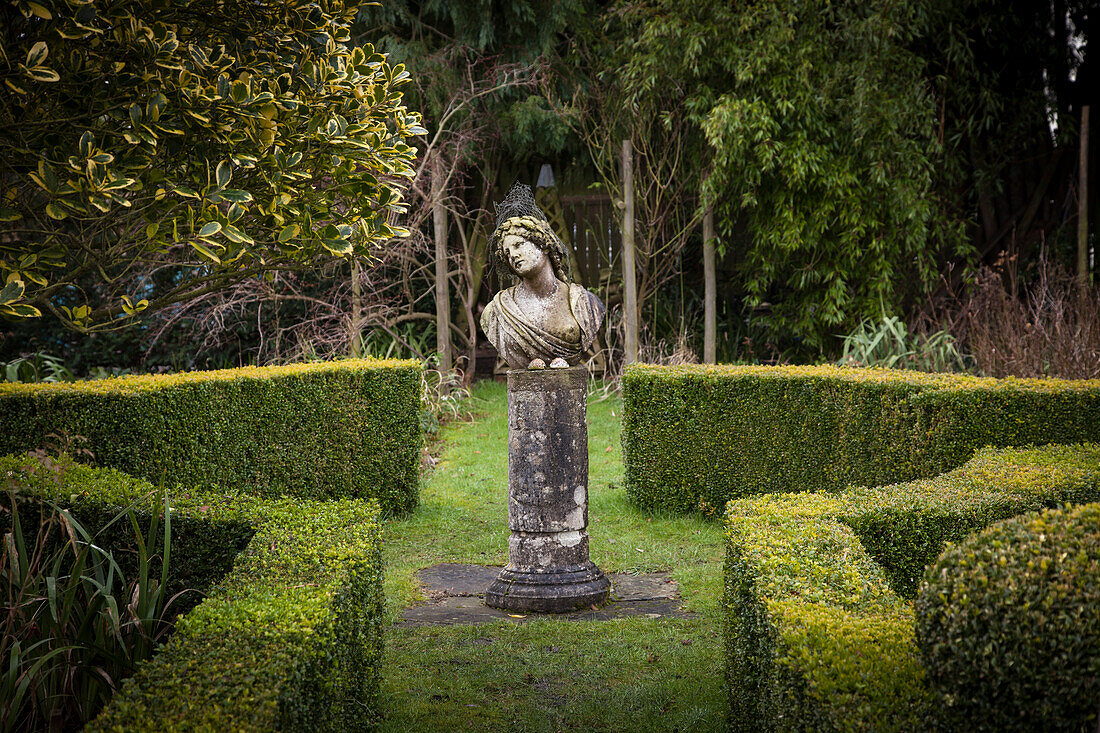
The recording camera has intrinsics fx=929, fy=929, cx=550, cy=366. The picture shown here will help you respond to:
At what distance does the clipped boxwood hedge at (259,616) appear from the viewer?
2510 mm

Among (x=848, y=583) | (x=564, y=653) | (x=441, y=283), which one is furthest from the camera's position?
(x=441, y=283)

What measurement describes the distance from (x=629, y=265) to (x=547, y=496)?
7.02 metres

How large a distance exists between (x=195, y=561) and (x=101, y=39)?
7.39 feet

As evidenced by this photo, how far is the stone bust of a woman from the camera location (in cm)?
570

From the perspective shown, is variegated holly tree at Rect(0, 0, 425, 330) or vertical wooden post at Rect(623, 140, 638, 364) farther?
vertical wooden post at Rect(623, 140, 638, 364)

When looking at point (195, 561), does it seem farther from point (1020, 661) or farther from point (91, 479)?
point (1020, 661)

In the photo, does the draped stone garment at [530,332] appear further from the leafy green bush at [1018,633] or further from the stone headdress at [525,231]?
the leafy green bush at [1018,633]

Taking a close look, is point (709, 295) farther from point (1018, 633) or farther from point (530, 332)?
point (1018, 633)

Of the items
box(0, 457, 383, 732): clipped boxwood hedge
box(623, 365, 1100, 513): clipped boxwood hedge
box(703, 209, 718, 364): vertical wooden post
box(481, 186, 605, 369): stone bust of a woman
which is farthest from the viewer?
box(703, 209, 718, 364): vertical wooden post

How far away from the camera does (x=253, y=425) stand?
7.22m

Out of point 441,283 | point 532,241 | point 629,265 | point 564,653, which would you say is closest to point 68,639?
point 564,653

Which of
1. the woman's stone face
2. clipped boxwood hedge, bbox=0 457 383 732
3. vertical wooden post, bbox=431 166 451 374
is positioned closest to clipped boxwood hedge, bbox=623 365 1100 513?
the woman's stone face

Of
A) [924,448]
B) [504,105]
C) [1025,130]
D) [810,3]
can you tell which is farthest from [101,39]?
[1025,130]

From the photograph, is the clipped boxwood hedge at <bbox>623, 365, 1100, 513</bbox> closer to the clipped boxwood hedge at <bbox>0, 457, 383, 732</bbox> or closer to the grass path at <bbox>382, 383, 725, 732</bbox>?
the grass path at <bbox>382, 383, 725, 732</bbox>
